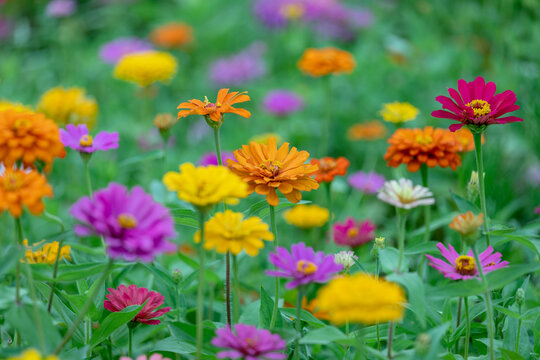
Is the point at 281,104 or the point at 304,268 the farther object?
the point at 281,104

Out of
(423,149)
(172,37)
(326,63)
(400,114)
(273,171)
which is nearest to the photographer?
(273,171)

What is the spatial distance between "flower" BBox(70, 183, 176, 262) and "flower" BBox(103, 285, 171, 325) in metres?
0.23

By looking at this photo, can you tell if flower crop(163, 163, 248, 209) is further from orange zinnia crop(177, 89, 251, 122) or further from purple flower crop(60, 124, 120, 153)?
purple flower crop(60, 124, 120, 153)

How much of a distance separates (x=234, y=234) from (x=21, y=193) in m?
0.26

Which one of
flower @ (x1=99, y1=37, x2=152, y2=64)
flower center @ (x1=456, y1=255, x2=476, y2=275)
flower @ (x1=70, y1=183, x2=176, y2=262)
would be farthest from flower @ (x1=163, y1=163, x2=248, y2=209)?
flower @ (x1=99, y1=37, x2=152, y2=64)

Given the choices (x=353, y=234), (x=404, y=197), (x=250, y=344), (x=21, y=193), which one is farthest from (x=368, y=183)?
(x=21, y=193)

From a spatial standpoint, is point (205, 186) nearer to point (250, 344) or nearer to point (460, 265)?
point (250, 344)

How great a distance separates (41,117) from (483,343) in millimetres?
776

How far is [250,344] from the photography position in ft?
2.28

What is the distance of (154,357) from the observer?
2.31ft

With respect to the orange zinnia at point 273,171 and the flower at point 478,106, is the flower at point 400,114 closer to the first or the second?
the flower at point 478,106

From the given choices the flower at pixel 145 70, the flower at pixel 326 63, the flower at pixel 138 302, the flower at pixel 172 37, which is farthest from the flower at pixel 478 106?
the flower at pixel 172 37

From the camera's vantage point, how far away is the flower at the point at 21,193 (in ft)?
2.13

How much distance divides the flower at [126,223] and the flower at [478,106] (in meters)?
0.44
